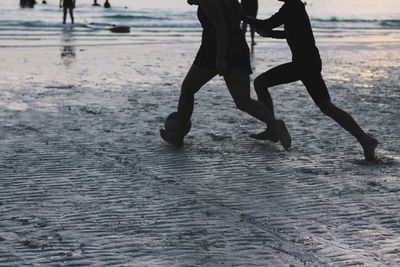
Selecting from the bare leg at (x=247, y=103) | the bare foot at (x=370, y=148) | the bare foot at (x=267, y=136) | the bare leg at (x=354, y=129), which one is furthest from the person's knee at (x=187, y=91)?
the bare foot at (x=370, y=148)

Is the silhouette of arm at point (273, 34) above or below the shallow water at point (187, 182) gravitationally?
above

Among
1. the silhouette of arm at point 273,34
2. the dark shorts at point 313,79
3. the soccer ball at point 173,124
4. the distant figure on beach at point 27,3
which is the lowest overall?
the distant figure on beach at point 27,3

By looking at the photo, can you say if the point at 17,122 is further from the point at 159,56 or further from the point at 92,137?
the point at 159,56

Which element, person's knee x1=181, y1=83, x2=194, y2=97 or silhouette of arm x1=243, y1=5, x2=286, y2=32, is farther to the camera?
person's knee x1=181, y1=83, x2=194, y2=97

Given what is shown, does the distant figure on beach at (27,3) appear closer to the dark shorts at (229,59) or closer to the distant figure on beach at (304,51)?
the dark shorts at (229,59)

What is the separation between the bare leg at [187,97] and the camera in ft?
24.3

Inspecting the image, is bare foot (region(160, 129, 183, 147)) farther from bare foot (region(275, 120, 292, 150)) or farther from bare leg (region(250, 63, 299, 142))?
bare foot (region(275, 120, 292, 150))

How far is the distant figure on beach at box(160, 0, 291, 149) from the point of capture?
22.8 feet

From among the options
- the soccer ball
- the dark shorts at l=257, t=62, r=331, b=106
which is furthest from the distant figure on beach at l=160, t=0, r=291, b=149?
the dark shorts at l=257, t=62, r=331, b=106

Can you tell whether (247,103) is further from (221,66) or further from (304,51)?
(304,51)

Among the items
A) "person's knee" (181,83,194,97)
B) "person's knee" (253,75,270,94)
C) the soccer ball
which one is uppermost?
"person's knee" (253,75,270,94)

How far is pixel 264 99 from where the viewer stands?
7871mm

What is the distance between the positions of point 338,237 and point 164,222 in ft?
3.71

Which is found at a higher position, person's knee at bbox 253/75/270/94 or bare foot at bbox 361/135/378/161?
person's knee at bbox 253/75/270/94
